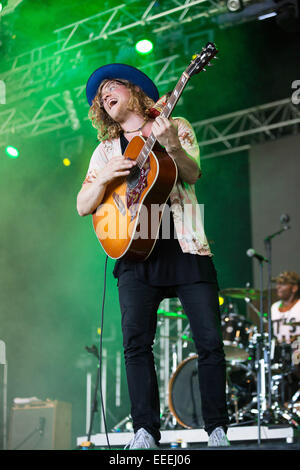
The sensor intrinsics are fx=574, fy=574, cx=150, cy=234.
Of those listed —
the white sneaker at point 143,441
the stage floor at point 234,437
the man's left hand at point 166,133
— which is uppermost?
the man's left hand at point 166,133

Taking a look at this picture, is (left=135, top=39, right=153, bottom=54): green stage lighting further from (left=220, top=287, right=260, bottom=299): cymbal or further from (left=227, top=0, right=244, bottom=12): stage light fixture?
(left=220, top=287, right=260, bottom=299): cymbal

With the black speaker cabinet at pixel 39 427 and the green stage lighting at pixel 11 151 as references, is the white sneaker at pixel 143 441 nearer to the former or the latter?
the black speaker cabinet at pixel 39 427

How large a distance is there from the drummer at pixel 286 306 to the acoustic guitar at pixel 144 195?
4.26m

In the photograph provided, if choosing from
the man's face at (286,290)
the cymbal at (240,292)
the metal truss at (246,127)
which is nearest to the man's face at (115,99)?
the cymbal at (240,292)

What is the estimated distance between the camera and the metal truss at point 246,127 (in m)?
8.83

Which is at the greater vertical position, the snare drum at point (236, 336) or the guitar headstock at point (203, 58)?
the guitar headstock at point (203, 58)

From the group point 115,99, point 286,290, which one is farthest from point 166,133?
point 286,290

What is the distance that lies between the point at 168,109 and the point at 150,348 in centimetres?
109

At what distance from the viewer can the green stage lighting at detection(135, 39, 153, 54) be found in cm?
710

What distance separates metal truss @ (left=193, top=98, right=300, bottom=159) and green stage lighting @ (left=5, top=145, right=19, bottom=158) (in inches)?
127

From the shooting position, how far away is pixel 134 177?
109 inches

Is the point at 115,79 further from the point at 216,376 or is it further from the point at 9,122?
the point at 9,122
